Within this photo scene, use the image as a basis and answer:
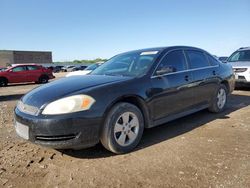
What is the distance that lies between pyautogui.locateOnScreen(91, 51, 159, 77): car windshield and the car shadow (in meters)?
1.10

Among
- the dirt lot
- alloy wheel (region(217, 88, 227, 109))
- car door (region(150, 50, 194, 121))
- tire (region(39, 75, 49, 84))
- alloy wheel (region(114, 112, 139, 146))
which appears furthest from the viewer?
tire (region(39, 75, 49, 84))

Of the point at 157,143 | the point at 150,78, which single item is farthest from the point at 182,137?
the point at 150,78

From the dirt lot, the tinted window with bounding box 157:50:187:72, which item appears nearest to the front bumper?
the dirt lot

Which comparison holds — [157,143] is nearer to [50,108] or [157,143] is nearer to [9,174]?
[50,108]

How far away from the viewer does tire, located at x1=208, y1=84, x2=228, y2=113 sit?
5894 millimetres

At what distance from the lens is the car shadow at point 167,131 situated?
3.88m

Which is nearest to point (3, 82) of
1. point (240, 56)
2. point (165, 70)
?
point (240, 56)

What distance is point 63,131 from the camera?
334 cm

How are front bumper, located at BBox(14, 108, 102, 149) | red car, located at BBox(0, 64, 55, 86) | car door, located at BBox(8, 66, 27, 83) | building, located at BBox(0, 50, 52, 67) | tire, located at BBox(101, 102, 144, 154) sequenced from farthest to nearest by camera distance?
1. building, located at BBox(0, 50, 52, 67)
2. car door, located at BBox(8, 66, 27, 83)
3. red car, located at BBox(0, 64, 55, 86)
4. tire, located at BBox(101, 102, 144, 154)
5. front bumper, located at BBox(14, 108, 102, 149)

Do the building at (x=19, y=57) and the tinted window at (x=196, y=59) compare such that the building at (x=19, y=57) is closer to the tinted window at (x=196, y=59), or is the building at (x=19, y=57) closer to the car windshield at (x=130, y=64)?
the car windshield at (x=130, y=64)

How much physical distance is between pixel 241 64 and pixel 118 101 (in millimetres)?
7446

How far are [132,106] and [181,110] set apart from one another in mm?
1287

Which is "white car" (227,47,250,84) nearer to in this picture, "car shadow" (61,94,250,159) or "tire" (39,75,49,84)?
"car shadow" (61,94,250,159)

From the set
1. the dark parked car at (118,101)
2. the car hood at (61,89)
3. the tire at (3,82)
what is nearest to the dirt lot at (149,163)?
the dark parked car at (118,101)
